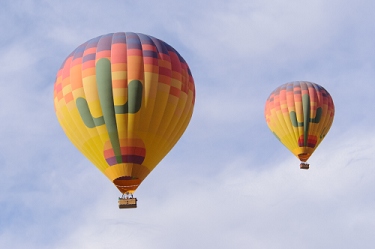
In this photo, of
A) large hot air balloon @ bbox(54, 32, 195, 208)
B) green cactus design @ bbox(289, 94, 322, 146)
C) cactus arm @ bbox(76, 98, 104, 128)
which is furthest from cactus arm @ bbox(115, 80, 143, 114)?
green cactus design @ bbox(289, 94, 322, 146)

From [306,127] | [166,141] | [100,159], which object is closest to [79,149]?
[100,159]

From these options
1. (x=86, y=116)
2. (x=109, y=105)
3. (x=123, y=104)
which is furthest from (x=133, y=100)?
(x=86, y=116)

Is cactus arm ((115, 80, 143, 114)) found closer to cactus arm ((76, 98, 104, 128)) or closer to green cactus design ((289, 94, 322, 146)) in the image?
cactus arm ((76, 98, 104, 128))

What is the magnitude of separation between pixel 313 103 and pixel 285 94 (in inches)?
75.2

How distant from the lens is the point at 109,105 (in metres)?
32.1

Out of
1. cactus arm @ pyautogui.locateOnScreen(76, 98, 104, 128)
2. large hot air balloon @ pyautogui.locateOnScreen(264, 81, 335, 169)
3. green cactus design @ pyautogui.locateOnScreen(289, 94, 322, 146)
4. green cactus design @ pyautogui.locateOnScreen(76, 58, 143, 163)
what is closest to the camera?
green cactus design @ pyautogui.locateOnScreen(76, 58, 143, 163)

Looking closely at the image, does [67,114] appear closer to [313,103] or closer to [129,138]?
[129,138]

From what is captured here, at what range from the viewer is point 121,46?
33031mm

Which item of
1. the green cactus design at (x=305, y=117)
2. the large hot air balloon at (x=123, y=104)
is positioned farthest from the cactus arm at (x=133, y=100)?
the green cactus design at (x=305, y=117)

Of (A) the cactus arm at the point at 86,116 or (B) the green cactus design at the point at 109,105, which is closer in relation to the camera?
(B) the green cactus design at the point at 109,105

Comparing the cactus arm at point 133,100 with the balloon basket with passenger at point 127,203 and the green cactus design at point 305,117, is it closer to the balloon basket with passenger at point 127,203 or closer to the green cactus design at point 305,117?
the balloon basket with passenger at point 127,203

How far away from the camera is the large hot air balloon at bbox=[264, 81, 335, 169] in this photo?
47.7 metres

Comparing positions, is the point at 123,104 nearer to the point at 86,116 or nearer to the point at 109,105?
the point at 109,105

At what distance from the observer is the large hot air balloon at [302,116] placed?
47.7 m
